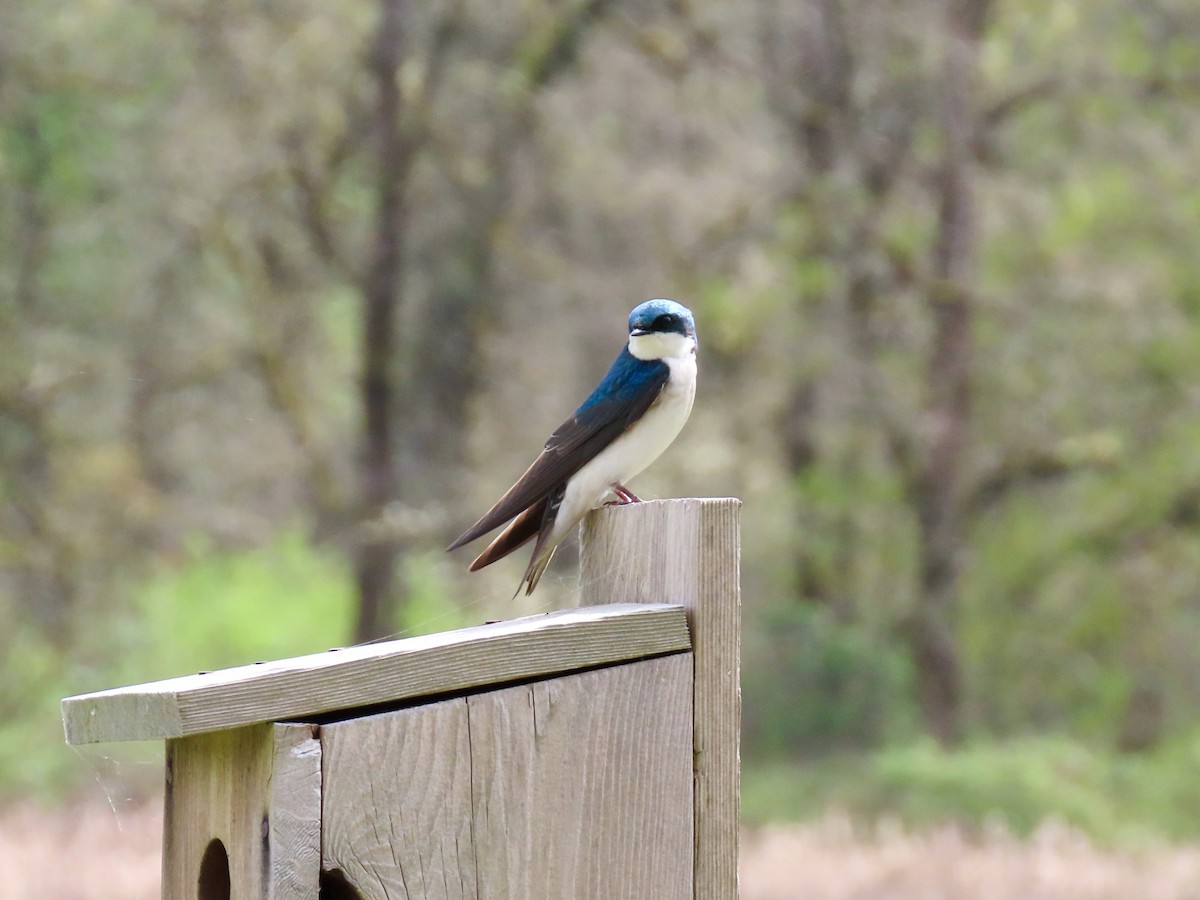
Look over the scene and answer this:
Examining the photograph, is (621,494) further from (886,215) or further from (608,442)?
(886,215)

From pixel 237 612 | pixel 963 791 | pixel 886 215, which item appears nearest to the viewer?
pixel 963 791

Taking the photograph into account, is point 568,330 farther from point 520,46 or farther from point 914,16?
point 914,16

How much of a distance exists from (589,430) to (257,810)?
1.00 m

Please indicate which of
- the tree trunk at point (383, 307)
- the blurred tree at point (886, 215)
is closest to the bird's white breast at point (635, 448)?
the tree trunk at point (383, 307)

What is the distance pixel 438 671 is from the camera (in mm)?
1859

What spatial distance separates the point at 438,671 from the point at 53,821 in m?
3.94

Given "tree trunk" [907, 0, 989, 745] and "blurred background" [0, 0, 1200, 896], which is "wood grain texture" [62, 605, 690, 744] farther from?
"tree trunk" [907, 0, 989, 745]

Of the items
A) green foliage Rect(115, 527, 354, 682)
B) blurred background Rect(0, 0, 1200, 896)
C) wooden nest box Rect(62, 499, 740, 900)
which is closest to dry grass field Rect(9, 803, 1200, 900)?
blurred background Rect(0, 0, 1200, 896)

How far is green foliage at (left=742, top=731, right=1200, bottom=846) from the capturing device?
8062 millimetres

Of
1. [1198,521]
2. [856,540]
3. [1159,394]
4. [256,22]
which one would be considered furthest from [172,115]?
[1198,521]

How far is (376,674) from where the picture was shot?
182 cm

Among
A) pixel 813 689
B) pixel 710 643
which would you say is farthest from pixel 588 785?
pixel 813 689

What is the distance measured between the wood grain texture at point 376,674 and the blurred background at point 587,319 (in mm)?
4262

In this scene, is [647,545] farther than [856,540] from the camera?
No
